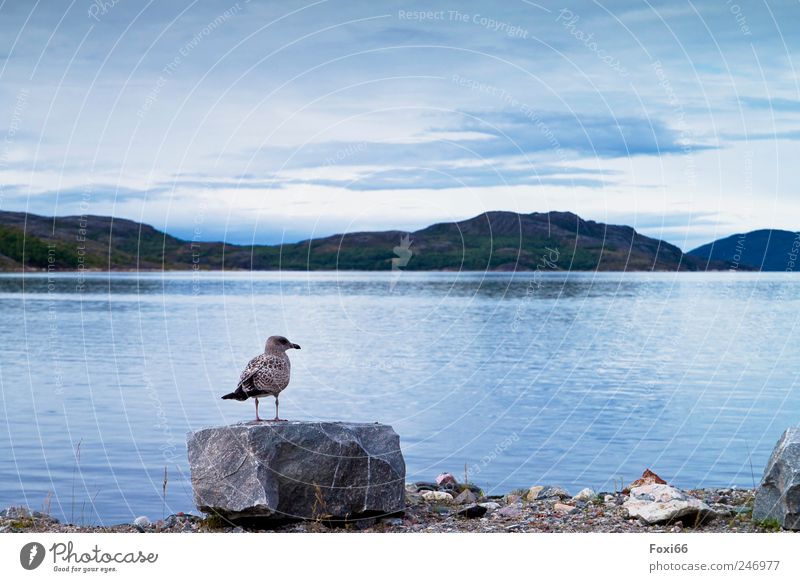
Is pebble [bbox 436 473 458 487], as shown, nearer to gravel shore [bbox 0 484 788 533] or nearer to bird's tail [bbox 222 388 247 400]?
gravel shore [bbox 0 484 788 533]

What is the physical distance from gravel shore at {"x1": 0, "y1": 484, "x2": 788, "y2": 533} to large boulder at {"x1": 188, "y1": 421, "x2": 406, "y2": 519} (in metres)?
0.25

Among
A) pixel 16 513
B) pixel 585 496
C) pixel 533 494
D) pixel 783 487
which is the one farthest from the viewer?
pixel 533 494

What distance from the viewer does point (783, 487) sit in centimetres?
1359

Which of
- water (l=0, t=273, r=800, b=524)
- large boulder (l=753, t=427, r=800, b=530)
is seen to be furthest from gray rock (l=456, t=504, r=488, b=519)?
water (l=0, t=273, r=800, b=524)

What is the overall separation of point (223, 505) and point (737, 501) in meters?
8.48

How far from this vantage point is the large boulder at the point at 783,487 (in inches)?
530

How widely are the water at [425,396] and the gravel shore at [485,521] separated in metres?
2.63

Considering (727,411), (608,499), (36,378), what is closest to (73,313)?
(36,378)

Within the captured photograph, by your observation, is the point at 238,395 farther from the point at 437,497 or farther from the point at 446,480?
the point at 446,480

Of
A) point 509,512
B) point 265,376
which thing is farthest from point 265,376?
point 509,512

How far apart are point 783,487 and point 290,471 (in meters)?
6.97

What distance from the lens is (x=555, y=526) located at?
14367 mm

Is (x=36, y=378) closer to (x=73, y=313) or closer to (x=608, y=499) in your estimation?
(x=608, y=499)
